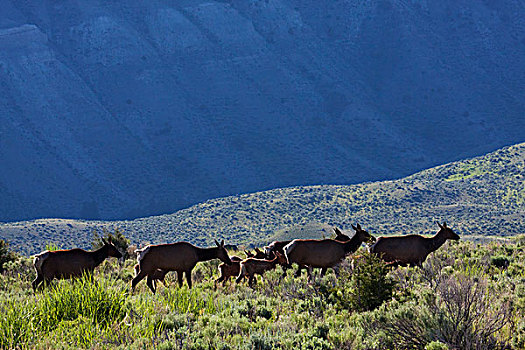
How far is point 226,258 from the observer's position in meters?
13.8

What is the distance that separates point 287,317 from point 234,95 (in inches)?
5061

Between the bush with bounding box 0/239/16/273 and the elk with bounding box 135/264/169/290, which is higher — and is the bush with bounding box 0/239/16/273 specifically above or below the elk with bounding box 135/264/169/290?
below

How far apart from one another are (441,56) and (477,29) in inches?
501

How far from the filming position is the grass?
7.88 meters

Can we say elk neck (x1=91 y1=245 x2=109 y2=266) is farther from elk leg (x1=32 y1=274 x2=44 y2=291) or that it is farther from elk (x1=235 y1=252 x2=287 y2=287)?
elk (x1=235 y1=252 x2=287 y2=287)

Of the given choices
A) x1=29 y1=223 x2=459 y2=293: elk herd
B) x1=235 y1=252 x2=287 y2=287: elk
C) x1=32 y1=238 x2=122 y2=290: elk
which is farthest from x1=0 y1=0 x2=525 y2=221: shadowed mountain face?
x1=235 y1=252 x2=287 y2=287: elk

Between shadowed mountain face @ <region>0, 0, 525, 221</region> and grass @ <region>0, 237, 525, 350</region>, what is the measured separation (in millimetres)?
96458

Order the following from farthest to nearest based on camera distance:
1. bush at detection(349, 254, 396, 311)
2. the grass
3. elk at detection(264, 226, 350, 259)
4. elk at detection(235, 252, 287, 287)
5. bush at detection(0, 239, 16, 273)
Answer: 1. bush at detection(0, 239, 16, 273)
2. elk at detection(264, 226, 350, 259)
3. elk at detection(235, 252, 287, 287)
4. bush at detection(349, 254, 396, 311)
5. the grass

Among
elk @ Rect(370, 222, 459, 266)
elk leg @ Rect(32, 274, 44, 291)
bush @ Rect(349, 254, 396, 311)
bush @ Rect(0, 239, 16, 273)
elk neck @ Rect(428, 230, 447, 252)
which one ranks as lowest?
bush @ Rect(0, 239, 16, 273)

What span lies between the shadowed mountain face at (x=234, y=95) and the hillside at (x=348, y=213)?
77.7 ft

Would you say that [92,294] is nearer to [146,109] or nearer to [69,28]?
[146,109]

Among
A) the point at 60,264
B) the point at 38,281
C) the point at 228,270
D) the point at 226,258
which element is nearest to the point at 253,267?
the point at 226,258

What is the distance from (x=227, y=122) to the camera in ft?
423

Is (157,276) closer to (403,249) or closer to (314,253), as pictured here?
(314,253)
